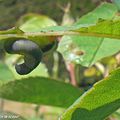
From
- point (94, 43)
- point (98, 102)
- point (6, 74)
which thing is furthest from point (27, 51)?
point (6, 74)

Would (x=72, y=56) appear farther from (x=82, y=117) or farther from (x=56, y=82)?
(x=82, y=117)

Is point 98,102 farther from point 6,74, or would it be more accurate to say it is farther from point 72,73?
point 72,73

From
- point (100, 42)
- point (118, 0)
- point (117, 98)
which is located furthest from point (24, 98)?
point (117, 98)

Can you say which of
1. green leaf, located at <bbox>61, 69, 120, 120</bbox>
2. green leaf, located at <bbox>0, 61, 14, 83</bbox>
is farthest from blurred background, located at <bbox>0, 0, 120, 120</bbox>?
green leaf, located at <bbox>61, 69, 120, 120</bbox>

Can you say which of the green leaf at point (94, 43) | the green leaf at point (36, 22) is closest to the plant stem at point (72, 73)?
the green leaf at point (36, 22)

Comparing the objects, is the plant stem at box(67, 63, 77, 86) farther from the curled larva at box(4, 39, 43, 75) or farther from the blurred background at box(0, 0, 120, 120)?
the curled larva at box(4, 39, 43, 75)

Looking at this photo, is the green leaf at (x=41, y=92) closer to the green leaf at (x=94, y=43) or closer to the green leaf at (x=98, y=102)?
the green leaf at (x=94, y=43)
